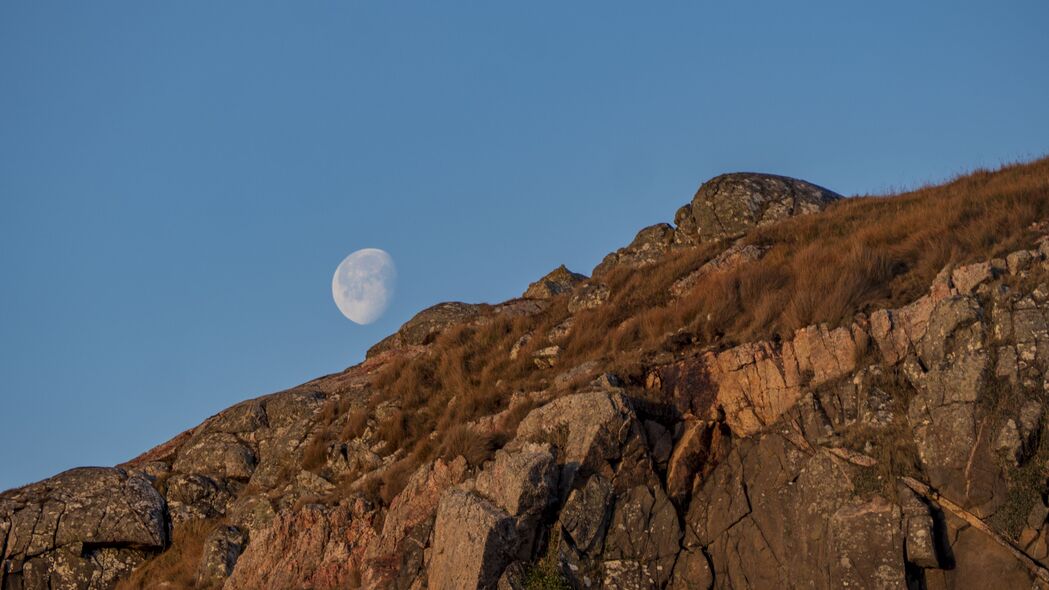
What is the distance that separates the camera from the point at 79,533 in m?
24.1

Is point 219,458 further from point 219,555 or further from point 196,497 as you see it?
point 219,555

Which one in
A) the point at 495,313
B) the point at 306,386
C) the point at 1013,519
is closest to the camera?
the point at 1013,519

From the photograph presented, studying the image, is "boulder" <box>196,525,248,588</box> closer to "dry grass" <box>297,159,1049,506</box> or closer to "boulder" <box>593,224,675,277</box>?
"dry grass" <box>297,159,1049,506</box>

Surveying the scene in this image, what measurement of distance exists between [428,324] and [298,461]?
42.1 ft

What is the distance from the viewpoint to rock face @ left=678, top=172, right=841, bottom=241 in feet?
109

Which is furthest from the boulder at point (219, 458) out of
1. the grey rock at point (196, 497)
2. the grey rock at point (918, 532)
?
the grey rock at point (918, 532)

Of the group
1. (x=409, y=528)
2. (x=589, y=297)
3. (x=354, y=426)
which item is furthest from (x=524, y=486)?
(x=589, y=297)

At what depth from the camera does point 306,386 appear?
1214 inches

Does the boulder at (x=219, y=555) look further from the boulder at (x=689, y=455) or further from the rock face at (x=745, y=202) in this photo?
the rock face at (x=745, y=202)

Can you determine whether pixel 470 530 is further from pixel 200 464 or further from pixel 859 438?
pixel 200 464

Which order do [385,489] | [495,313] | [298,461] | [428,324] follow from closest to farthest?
[385,489] → [298,461] → [495,313] → [428,324]

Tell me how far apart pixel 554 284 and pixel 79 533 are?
19523 millimetres

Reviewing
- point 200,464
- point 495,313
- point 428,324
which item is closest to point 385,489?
point 200,464

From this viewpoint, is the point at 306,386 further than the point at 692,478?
Yes
